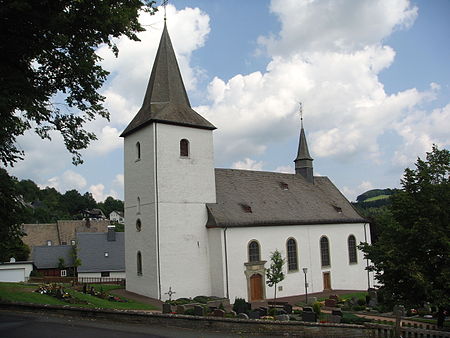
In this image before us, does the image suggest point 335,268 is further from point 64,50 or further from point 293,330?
point 64,50

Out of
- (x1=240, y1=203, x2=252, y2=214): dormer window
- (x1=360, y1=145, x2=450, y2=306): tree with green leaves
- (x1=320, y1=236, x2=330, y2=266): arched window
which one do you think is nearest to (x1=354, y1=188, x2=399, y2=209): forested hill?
(x1=320, y1=236, x2=330, y2=266): arched window

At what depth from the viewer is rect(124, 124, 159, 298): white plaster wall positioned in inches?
1025

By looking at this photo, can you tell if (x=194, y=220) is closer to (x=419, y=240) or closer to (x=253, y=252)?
(x=253, y=252)

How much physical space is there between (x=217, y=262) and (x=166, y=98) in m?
11.4

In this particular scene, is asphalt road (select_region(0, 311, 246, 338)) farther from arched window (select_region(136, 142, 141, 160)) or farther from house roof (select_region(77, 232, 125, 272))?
house roof (select_region(77, 232, 125, 272))

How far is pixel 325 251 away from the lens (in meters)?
32.7

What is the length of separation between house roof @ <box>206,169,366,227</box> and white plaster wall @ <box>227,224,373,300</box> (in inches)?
22.9

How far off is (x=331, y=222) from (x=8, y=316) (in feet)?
80.4

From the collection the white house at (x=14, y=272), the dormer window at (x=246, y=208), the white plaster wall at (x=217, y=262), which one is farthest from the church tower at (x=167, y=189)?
the white house at (x=14, y=272)

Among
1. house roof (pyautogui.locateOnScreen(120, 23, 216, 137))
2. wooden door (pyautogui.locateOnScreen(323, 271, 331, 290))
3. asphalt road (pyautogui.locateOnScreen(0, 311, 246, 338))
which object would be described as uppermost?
house roof (pyautogui.locateOnScreen(120, 23, 216, 137))

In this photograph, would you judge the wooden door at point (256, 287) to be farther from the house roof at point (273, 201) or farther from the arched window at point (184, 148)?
the arched window at point (184, 148)

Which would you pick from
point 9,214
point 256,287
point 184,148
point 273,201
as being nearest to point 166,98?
point 184,148

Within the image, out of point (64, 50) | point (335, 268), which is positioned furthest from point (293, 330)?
point (335, 268)

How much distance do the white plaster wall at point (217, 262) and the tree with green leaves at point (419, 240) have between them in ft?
42.7
